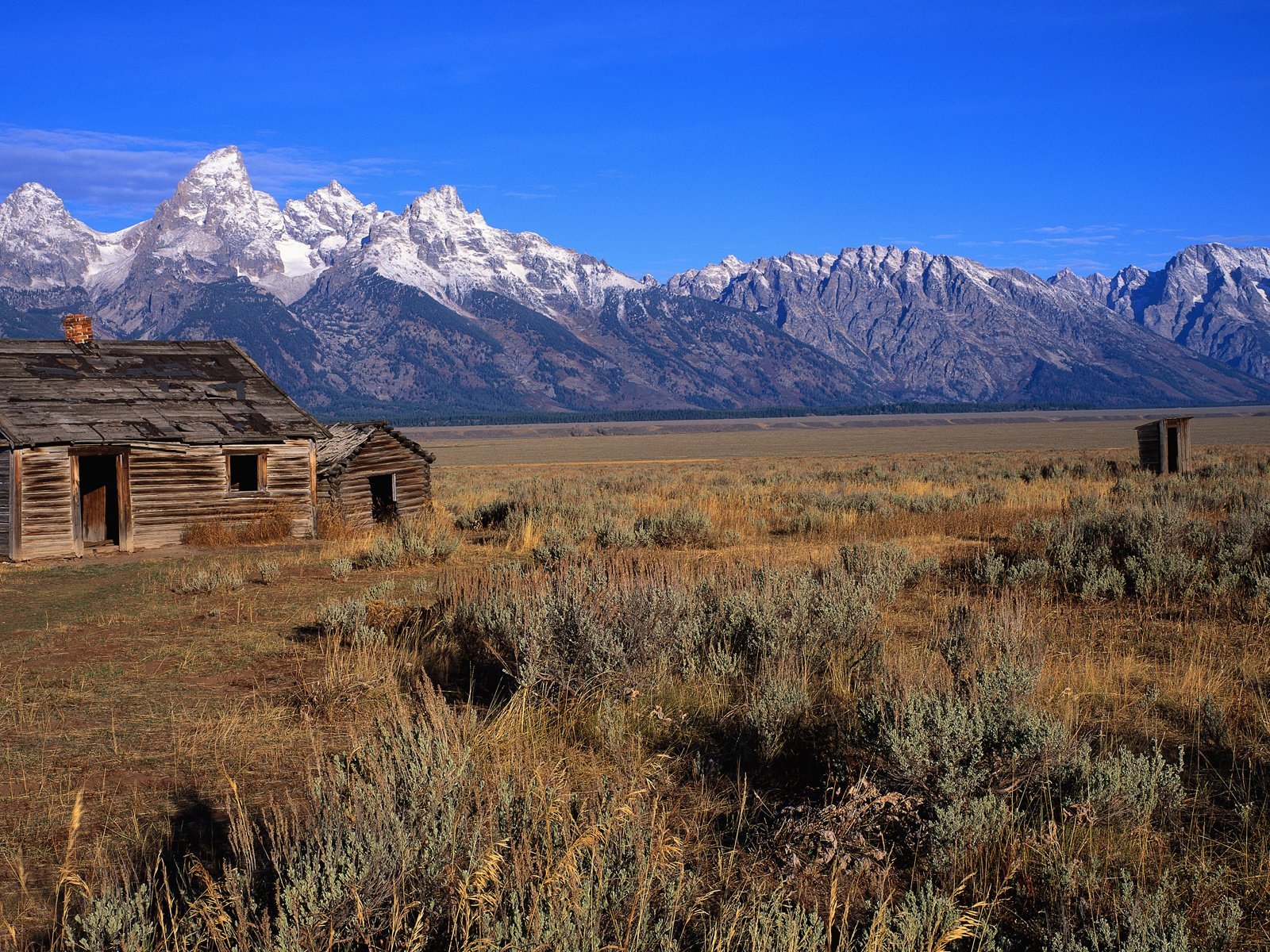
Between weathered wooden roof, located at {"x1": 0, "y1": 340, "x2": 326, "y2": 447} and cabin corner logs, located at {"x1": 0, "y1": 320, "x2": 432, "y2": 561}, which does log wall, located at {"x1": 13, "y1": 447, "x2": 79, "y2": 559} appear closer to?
cabin corner logs, located at {"x1": 0, "y1": 320, "x2": 432, "y2": 561}

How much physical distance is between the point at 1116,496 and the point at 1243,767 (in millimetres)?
14113

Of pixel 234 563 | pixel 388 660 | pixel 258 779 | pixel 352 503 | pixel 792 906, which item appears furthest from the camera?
pixel 352 503

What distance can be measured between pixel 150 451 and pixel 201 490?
116 cm

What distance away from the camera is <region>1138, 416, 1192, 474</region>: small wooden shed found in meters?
22.7

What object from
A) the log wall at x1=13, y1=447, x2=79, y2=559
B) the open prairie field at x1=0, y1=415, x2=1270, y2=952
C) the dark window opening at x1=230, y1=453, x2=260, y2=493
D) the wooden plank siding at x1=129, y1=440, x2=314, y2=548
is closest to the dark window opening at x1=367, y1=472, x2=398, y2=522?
the wooden plank siding at x1=129, y1=440, x2=314, y2=548

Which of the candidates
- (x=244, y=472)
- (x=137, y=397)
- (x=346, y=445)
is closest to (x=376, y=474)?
(x=346, y=445)

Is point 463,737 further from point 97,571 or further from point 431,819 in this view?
point 97,571

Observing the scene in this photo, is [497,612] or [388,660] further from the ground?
[497,612]

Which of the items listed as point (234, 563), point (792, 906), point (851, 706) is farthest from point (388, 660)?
point (234, 563)

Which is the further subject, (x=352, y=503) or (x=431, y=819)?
(x=352, y=503)

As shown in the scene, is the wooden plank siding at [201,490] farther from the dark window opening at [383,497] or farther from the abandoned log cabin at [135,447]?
the dark window opening at [383,497]

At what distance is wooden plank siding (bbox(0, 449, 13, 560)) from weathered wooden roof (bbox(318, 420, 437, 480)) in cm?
544

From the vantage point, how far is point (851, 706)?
17.6ft

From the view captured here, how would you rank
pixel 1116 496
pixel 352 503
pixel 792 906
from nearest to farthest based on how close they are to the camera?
pixel 792 906
pixel 1116 496
pixel 352 503
